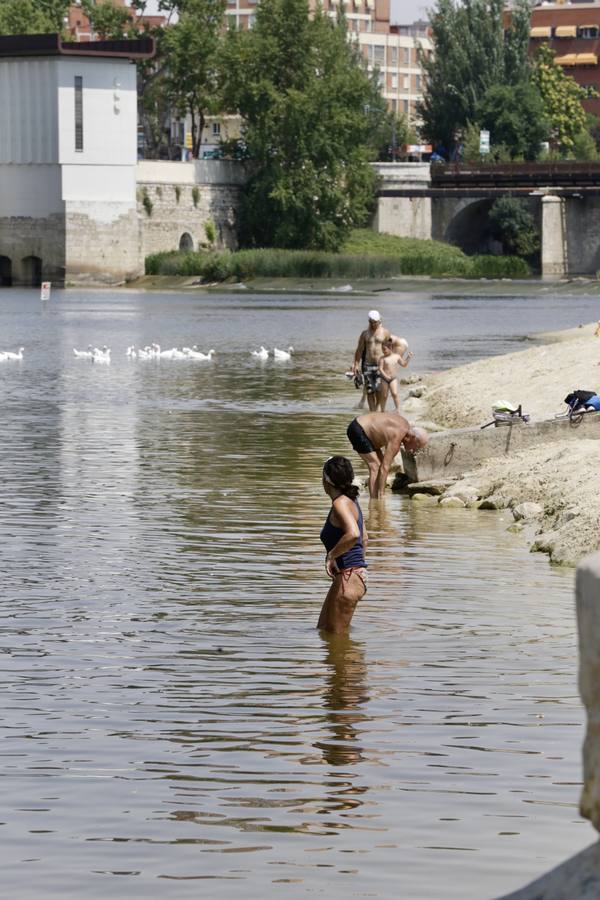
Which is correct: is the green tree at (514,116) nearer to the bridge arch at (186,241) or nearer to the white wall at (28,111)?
the bridge arch at (186,241)

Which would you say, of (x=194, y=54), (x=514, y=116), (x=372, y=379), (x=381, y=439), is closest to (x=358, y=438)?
(x=381, y=439)

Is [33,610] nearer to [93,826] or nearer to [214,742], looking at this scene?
[214,742]

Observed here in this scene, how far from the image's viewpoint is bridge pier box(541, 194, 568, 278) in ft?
356

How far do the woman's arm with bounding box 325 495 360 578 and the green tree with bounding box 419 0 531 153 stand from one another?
4217 inches

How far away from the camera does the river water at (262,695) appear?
757 centimetres

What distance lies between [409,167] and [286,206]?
1320 centimetres

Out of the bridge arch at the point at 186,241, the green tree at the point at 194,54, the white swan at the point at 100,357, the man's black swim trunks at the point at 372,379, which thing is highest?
the green tree at the point at 194,54

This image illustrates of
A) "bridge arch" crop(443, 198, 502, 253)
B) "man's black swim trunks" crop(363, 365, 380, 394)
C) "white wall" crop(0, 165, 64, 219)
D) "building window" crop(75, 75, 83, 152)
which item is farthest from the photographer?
"bridge arch" crop(443, 198, 502, 253)

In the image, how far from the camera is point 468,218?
11356 cm

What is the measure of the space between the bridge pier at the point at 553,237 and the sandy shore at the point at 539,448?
7678cm

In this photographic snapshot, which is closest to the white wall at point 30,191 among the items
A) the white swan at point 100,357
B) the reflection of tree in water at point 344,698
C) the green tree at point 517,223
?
the green tree at point 517,223

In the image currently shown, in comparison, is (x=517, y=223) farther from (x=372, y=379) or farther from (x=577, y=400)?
(x=577, y=400)

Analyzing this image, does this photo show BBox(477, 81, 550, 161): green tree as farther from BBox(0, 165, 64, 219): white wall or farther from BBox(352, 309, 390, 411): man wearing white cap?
BBox(352, 309, 390, 411): man wearing white cap

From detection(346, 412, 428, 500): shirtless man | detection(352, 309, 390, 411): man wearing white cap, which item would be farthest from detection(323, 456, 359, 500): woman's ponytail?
detection(352, 309, 390, 411): man wearing white cap
